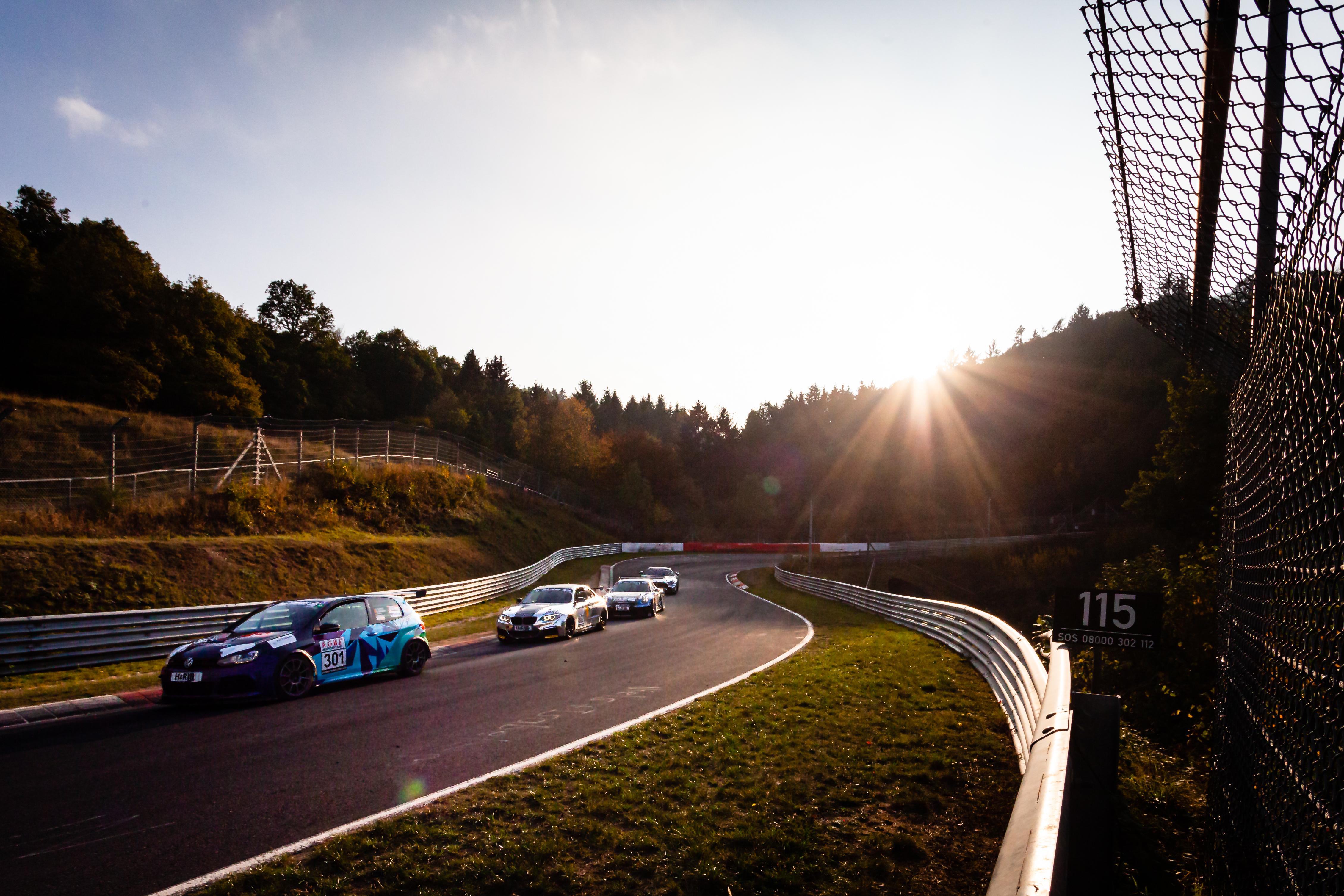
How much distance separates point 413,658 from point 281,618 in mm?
2360

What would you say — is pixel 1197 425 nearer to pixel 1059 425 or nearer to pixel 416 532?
pixel 416 532

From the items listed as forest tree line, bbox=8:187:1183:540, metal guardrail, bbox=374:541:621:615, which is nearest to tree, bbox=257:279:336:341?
forest tree line, bbox=8:187:1183:540

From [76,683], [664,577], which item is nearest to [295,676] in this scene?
[76,683]

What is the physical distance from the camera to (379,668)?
13.0 m

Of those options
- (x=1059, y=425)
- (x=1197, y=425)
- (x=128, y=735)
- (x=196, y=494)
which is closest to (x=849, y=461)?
(x=1059, y=425)

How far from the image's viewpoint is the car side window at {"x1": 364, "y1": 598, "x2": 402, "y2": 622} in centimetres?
1341

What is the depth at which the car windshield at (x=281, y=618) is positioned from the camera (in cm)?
1194

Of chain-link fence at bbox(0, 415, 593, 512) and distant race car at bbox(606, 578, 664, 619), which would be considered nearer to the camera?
chain-link fence at bbox(0, 415, 593, 512)

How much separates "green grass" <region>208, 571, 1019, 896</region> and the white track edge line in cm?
15

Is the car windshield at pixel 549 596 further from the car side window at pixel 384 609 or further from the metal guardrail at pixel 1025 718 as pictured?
the metal guardrail at pixel 1025 718

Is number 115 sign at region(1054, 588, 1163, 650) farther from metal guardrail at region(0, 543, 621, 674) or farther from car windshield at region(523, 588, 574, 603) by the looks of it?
car windshield at region(523, 588, 574, 603)

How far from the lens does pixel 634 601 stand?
82.6 ft

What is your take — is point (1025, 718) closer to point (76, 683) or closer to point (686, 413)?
point (76, 683)

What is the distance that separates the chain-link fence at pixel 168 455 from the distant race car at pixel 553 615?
10.9 metres
